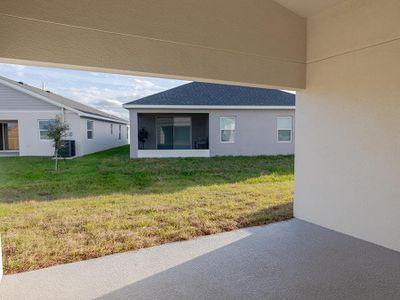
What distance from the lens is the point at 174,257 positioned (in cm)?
381

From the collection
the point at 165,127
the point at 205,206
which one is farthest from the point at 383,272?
the point at 165,127

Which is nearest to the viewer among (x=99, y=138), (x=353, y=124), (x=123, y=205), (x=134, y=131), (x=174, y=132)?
(x=353, y=124)

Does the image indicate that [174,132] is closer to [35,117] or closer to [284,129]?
[284,129]

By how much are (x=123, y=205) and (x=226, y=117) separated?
8.81 metres

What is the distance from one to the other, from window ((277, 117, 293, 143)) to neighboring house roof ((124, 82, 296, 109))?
2.36 feet

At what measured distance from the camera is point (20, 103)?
1483 cm

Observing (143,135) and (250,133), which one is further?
(143,135)

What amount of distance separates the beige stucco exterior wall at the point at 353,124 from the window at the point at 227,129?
859cm

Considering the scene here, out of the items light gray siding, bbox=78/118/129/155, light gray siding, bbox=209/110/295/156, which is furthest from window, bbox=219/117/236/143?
light gray siding, bbox=78/118/129/155

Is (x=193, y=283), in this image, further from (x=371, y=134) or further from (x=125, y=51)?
(x=371, y=134)

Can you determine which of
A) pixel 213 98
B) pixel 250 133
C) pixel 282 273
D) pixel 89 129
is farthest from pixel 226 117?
pixel 282 273

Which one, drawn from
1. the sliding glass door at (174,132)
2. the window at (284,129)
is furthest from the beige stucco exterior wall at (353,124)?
the sliding glass door at (174,132)

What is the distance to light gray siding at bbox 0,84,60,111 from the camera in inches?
582

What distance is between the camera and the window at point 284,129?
572 inches
